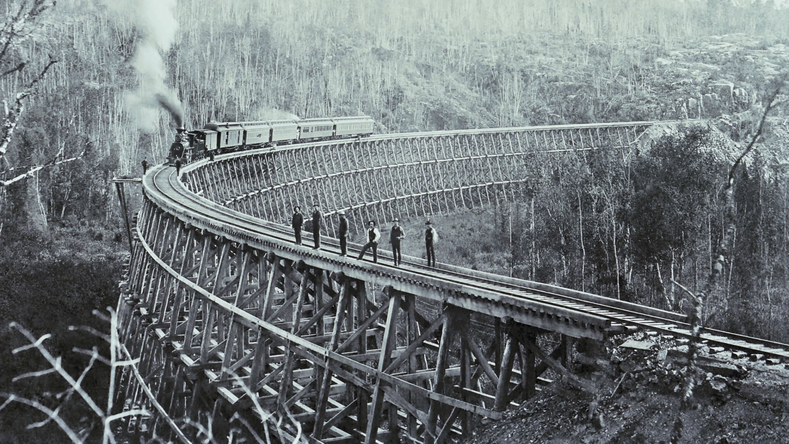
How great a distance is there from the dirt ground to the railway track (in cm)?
39

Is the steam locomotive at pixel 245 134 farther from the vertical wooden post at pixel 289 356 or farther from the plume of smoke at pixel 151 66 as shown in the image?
the plume of smoke at pixel 151 66

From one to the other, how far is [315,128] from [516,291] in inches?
1082

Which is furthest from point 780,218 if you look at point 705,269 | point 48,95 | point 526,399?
point 48,95

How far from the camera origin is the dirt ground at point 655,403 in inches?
279

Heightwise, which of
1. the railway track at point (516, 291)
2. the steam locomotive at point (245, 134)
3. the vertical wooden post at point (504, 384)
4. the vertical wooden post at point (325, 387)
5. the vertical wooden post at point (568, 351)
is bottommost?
the vertical wooden post at point (325, 387)

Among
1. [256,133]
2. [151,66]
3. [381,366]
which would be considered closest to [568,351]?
[381,366]

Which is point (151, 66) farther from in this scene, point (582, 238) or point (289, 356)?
point (289, 356)

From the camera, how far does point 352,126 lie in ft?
131

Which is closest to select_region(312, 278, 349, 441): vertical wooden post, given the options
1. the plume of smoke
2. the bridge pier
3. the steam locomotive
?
the bridge pier

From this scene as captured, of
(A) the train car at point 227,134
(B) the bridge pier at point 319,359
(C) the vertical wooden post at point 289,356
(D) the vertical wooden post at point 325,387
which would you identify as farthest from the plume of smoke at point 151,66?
(D) the vertical wooden post at point 325,387

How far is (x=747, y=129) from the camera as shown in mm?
44031

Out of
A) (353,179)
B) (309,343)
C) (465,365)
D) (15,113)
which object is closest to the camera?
(15,113)

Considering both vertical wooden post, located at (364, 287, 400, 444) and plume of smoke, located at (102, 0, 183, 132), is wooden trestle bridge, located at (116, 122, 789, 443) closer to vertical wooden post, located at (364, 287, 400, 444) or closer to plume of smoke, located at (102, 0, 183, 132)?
vertical wooden post, located at (364, 287, 400, 444)

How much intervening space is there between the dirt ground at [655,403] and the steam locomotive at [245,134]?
2226 centimetres
